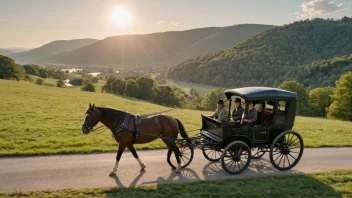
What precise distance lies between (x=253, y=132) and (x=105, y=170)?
229 inches

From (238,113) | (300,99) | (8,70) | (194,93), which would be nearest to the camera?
(238,113)

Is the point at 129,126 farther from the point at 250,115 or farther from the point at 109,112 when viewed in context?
the point at 250,115

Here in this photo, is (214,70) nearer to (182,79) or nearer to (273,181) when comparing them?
(182,79)

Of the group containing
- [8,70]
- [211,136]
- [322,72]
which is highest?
[322,72]

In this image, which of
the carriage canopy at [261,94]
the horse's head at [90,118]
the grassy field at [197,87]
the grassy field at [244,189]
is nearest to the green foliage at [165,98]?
the grassy field at [197,87]

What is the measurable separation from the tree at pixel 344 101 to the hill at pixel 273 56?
129 ft

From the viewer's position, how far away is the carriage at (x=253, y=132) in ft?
33.3

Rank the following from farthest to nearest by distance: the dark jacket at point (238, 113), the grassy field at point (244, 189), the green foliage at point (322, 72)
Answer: the green foliage at point (322, 72)
the dark jacket at point (238, 113)
the grassy field at point (244, 189)

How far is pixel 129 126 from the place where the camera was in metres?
9.52

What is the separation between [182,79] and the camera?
132 metres

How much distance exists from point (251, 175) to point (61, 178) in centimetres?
677

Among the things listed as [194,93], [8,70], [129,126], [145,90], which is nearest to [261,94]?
[129,126]

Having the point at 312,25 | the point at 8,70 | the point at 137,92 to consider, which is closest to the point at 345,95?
the point at 137,92

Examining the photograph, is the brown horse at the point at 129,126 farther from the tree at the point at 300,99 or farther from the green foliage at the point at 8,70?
the green foliage at the point at 8,70
